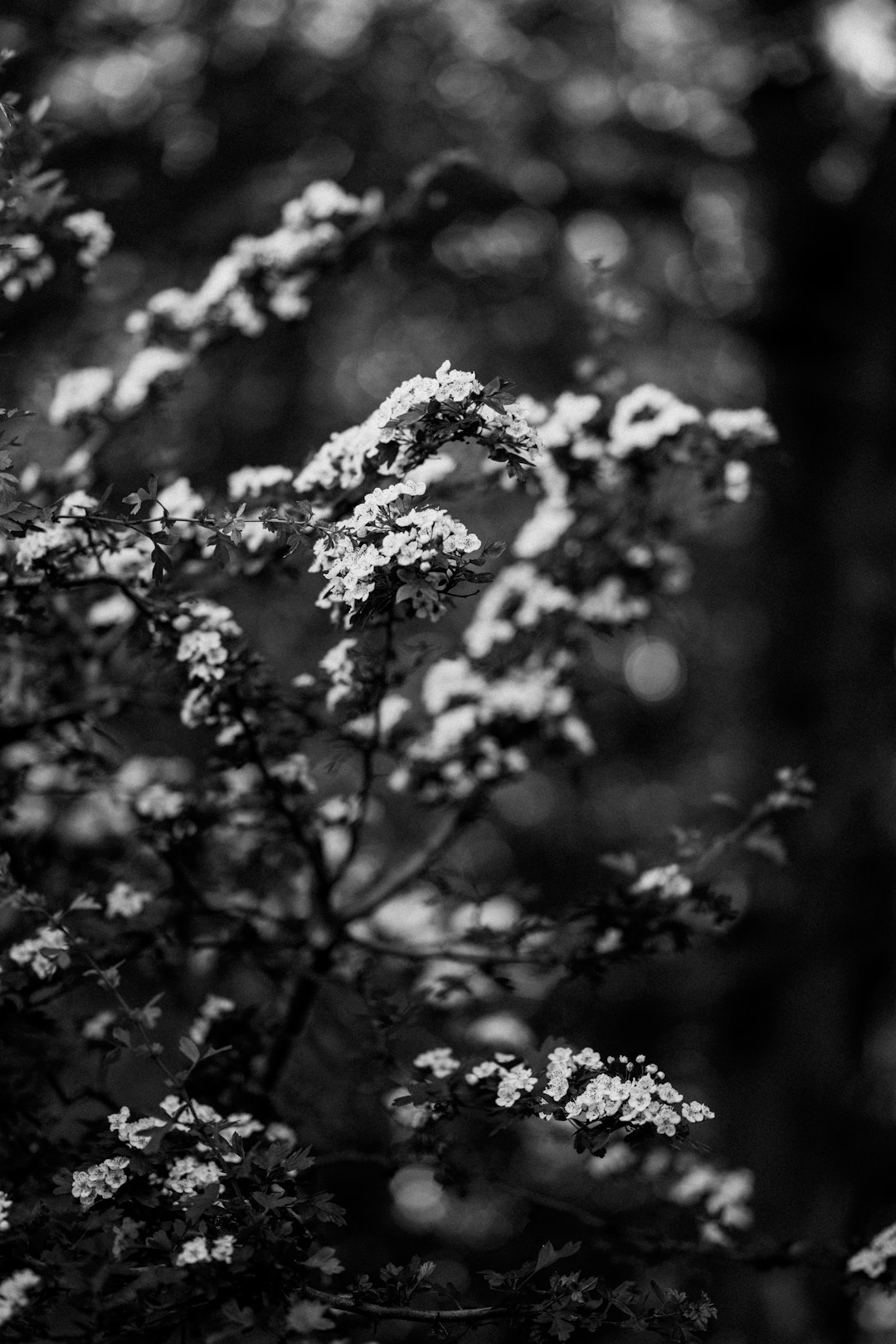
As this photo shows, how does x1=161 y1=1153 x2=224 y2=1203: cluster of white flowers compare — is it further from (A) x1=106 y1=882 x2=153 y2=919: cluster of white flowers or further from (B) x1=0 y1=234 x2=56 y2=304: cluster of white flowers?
(B) x1=0 y1=234 x2=56 y2=304: cluster of white flowers

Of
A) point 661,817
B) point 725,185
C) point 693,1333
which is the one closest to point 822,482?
point 725,185

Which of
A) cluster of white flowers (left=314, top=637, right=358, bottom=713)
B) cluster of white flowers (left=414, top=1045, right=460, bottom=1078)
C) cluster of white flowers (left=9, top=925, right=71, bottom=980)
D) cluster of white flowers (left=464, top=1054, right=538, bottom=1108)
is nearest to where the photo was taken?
cluster of white flowers (left=464, top=1054, right=538, bottom=1108)

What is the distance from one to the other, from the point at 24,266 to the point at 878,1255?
10.2ft

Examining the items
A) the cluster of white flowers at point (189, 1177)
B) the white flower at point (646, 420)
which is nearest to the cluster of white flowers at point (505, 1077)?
the cluster of white flowers at point (189, 1177)

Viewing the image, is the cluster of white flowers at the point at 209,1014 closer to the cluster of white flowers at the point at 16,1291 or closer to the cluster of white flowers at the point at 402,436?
the cluster of white flowers at the point at 16,1291

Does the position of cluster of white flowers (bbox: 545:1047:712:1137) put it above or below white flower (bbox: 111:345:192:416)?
below

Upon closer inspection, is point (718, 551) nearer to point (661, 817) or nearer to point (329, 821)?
point (661, 817)

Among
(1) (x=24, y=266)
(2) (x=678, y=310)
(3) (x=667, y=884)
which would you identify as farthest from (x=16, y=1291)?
(2) (x=678, y=310)

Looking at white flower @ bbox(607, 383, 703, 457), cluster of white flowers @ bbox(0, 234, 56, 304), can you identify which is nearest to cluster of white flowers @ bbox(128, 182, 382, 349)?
cluster of white flowers @ bbox(0, 234, 56, 304)

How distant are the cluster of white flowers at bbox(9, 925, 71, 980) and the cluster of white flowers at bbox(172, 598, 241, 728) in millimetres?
540

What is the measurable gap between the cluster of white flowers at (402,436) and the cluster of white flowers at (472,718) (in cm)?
104

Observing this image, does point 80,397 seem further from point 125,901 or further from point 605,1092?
point 605,1092

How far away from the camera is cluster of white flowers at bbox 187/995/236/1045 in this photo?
2.93 meters

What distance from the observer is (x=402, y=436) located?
227 centimetres
